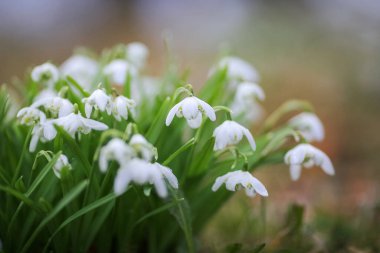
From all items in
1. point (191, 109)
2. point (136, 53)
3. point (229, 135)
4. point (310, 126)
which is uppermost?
point (136, 53)

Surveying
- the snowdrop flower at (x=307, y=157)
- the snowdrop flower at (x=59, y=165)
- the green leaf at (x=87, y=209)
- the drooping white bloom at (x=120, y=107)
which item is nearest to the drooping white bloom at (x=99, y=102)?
the drooping white bloom at (x=120, y=107)

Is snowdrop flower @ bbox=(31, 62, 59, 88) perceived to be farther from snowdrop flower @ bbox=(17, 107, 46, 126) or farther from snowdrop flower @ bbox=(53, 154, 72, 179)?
snowdrop flower @ bbox=(53, 154, 72, 179)

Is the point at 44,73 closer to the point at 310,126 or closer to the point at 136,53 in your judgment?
the point at 136,53

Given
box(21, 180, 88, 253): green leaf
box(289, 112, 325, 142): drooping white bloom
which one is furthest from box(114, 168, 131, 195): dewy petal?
box(289, 112, 325, 142): drooping white bloom

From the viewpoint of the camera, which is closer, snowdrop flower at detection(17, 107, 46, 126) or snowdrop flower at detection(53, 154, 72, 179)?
snowdrop flower at detection(53, 154, 72, 179)

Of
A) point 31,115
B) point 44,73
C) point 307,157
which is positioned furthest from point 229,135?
point 44,73

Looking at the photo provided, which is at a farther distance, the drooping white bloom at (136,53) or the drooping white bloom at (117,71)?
the drooping white bloom at (136,53)

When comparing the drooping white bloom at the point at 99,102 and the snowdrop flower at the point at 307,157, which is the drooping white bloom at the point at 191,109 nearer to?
the drooping white bloom at the point at 99,102
